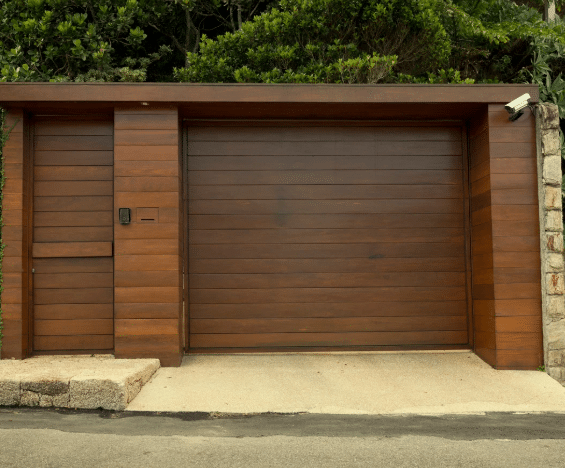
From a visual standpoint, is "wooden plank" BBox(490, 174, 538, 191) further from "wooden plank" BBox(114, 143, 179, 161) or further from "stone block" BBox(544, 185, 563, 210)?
"wooden plank" BBox(114, 143, 179, 161)

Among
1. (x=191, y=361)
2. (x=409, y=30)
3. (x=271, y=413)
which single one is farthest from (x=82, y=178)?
(x=409, y=30)

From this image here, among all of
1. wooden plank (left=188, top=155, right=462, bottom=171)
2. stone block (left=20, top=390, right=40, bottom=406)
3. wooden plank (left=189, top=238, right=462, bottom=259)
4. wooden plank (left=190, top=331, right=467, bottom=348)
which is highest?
wooden plank (left=188, top=155, right=462, bottom=171)

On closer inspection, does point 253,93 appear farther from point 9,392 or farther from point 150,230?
point 9,392

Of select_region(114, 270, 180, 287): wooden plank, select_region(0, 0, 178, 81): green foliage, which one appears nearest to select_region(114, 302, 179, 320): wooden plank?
select_region(114, 270, 180, 287): wooden plank

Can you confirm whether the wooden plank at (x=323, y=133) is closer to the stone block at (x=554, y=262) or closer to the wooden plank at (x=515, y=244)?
the wooden plank at (x=515, y=244)

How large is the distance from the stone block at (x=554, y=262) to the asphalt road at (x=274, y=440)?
5.49 feet

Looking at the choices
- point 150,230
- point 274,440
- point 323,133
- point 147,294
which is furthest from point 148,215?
point 274,440

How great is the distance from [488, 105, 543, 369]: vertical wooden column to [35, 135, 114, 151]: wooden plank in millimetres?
4152

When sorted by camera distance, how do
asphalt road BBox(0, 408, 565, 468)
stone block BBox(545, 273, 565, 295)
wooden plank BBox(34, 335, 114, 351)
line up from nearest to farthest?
1. asphalt road BBox(0, 408, 565, 468)
2. stone block BBox(545, 273, 565, 295)
3. wooden plank BBox(34, 335, 114, 351)

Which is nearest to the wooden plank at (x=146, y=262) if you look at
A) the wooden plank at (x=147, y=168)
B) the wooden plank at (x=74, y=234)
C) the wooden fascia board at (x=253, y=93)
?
the wooden plank at (x=74, y=234)

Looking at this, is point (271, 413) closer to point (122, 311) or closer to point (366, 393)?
point (366, 393)

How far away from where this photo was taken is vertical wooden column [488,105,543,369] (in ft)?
19.4

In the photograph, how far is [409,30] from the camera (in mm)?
8867

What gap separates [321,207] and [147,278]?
2093mm
